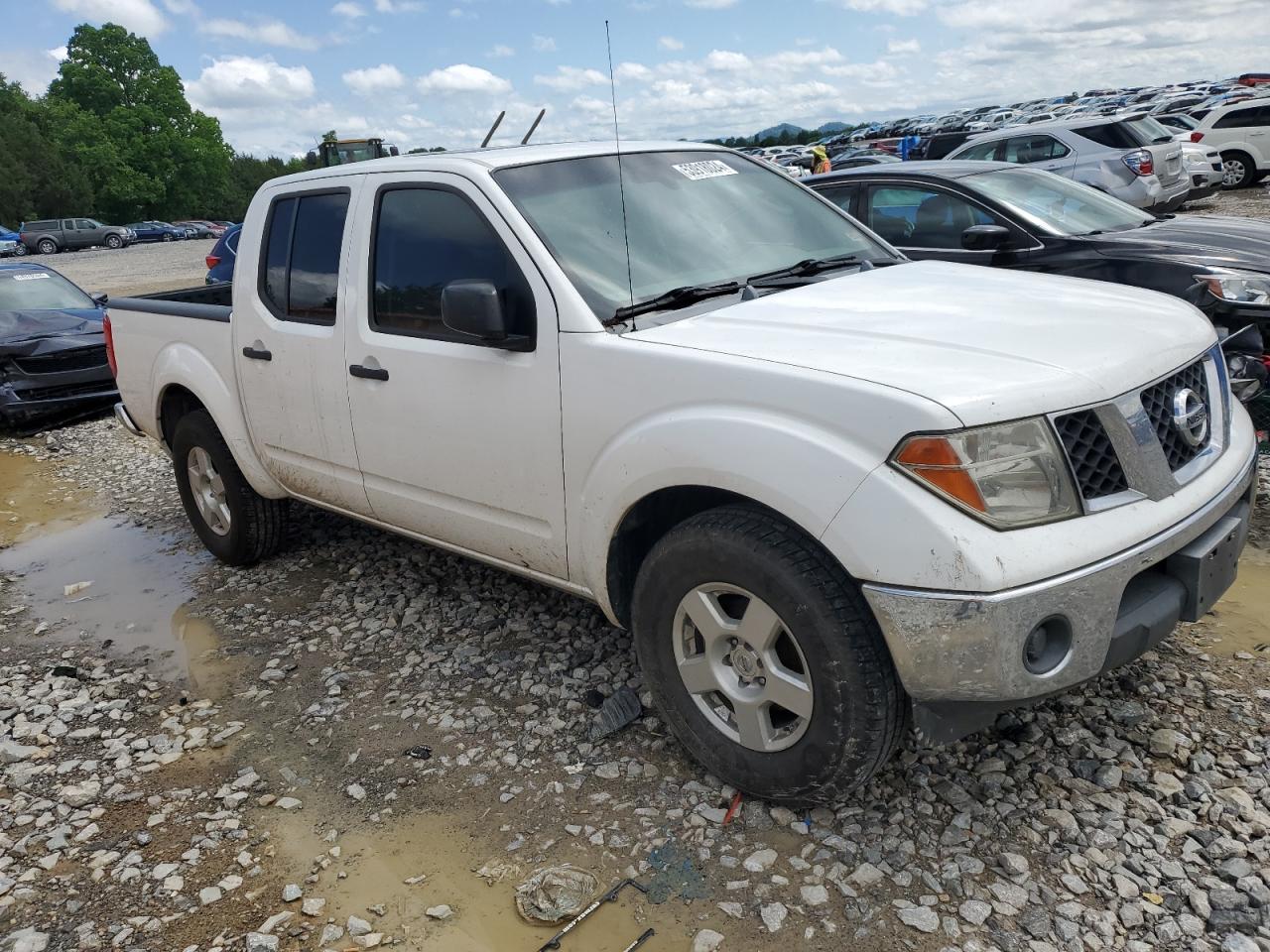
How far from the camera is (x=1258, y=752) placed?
304 centimetres

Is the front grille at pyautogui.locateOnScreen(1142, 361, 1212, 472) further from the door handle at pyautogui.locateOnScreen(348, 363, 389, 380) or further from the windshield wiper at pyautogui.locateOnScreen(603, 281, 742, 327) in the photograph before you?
the door handle at pyautogui.locateOnScreen(348, 363, 389, 380)

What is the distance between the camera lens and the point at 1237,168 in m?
21.2

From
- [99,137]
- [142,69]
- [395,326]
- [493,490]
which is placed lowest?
[493,490]

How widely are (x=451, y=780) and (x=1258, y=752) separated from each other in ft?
8.15

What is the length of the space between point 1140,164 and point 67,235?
154 ft

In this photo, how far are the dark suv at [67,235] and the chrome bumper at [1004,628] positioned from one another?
51477 mm

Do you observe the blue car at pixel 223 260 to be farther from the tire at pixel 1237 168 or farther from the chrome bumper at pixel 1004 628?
the tire at pixel 1237 168

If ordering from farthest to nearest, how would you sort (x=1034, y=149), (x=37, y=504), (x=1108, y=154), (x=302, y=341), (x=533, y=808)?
(x=1034, y=149), (x=1108, y=154), (x=37, y=504), (x=302, y=341), (x=533, y=808)

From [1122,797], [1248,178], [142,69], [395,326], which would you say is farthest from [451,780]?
[142,69]

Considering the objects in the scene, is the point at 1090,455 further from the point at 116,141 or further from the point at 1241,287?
the point at 116,141

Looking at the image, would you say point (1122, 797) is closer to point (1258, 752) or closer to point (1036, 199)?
point (1258, 752)

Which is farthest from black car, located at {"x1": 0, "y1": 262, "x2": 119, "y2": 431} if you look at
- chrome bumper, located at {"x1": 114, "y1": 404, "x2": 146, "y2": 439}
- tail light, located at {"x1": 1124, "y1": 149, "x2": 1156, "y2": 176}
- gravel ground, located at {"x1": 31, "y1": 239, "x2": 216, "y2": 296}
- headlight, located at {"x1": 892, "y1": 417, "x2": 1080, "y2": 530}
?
tail light, located at {"x1": 1124, "y1": 149, "x2": 1156, "y2": 176}

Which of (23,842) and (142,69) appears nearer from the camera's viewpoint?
(23,842)

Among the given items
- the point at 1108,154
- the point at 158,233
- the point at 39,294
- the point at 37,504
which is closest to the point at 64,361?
the point at 39,294
